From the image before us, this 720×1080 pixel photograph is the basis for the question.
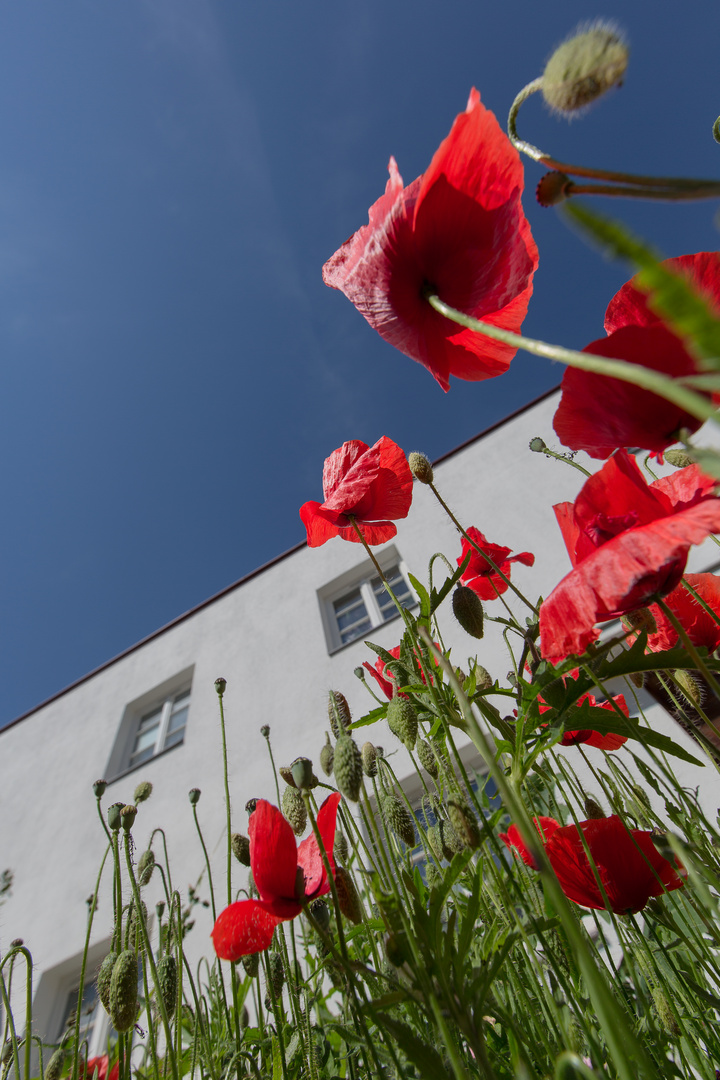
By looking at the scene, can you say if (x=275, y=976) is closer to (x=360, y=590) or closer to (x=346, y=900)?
(x=346, y=900)

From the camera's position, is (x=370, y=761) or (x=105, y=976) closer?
(x=105, y=976)

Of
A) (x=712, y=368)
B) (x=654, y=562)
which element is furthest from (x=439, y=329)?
(x=712, y=368)

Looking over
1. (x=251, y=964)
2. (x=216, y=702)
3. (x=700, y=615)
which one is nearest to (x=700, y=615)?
(x=700, y=615)

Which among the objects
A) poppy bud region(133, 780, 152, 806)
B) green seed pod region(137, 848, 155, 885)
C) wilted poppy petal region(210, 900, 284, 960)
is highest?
poppy bud region(133, 780, 152, 806)

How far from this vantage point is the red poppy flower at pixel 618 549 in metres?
0.53

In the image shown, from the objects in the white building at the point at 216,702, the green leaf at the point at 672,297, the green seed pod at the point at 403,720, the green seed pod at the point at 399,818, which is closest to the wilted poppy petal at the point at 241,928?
the green seed pod at the point at 399,818

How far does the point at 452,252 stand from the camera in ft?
2.37

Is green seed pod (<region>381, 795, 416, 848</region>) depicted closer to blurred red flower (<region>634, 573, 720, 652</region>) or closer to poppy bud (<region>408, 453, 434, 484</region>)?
blurred red flower (<region>634, 573, 720, 652</region>)

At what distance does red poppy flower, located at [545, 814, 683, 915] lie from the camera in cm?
87

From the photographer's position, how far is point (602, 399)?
62 cm

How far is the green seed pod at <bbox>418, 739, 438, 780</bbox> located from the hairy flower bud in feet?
0.38

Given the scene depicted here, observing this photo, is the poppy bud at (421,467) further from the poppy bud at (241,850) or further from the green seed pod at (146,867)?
the green seed pod at (146,867)

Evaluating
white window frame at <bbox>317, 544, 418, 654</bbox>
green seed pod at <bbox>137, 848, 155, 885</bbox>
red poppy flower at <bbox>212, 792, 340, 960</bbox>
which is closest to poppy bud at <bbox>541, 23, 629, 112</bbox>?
red poppy flower at <bbox>212, 792, 340, 960</bbox>

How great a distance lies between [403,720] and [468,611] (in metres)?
0.31
